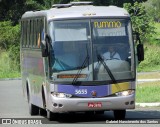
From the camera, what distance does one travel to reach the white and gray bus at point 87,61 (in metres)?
15.8

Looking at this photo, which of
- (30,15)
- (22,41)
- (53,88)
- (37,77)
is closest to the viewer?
(53,88)

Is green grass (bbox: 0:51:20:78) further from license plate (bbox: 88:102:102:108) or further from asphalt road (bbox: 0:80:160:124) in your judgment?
license plate (bbox: 88:102:102:108)

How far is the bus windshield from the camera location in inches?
631

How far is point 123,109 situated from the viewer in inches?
636

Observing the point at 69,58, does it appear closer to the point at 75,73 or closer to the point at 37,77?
the point at 75,73

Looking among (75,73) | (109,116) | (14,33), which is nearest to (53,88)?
(75,73)

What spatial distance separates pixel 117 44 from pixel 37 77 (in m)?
2.89

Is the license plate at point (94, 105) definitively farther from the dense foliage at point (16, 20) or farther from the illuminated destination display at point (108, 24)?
the dense foliage at point (16, 20)

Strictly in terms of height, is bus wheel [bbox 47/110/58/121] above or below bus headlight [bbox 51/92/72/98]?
below

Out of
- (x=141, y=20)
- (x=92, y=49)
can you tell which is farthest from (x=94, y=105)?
(x=141, y=20)

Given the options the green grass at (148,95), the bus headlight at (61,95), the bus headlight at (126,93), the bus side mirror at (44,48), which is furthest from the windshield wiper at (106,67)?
the green grass at (148,95)

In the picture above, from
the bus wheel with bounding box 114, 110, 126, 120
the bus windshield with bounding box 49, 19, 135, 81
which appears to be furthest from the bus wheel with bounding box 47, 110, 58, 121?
the bus wheel with bounding box 114, 110, 126, 120

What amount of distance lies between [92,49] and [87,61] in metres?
0.35

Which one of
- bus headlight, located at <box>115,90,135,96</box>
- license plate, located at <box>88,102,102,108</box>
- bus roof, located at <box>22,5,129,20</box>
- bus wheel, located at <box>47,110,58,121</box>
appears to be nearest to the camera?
license plate, located at <box>88,102,102,108</box>
